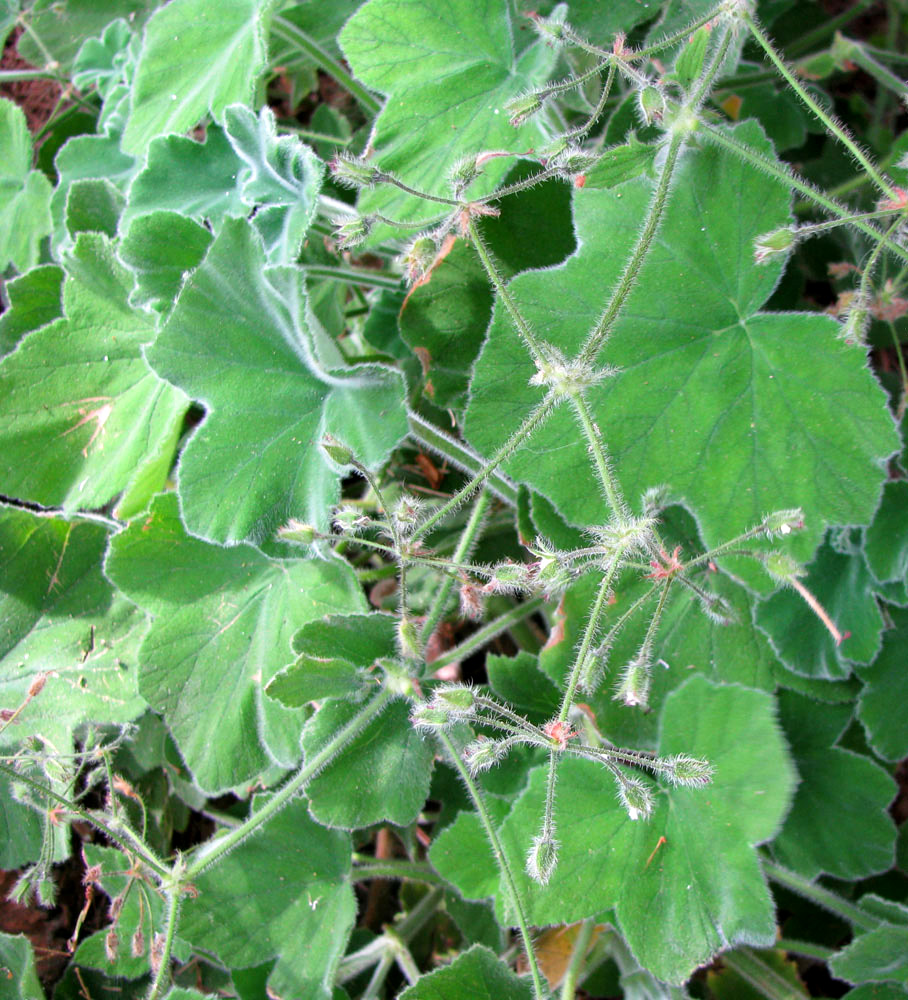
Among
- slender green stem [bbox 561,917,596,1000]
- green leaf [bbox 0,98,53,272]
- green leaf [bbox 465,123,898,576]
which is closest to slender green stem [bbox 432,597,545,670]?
green leaf [bbox 465,123,898,576]

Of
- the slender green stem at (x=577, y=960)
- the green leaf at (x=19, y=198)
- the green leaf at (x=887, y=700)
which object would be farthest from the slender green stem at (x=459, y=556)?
the green leaf at (x=19, y=198)

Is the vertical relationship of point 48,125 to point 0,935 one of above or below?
above

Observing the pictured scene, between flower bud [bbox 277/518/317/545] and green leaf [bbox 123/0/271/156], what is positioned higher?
green leaf [bbox 123/0/271/156]

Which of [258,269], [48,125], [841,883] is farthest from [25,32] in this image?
[841,883]

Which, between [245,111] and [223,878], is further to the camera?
[223,878]

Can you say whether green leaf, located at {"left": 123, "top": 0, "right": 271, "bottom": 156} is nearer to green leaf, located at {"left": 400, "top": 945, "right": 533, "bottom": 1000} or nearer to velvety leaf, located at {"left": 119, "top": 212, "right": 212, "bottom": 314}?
velvety leaf, located at {"left": 119, "top": 212, "right": 212, "bottom": 314}

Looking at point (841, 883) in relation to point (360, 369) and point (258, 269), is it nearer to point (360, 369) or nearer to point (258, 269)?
point (360, 369)

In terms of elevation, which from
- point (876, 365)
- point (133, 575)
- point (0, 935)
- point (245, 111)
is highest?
point (245, 111)
